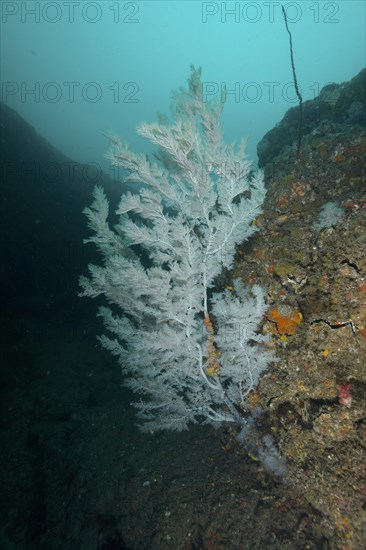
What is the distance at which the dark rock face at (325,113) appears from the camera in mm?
6703

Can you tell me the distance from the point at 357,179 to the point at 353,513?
443cm

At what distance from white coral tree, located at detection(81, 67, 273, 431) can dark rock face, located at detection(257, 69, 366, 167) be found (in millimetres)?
4314

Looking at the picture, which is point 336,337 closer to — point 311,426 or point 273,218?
point 311,426

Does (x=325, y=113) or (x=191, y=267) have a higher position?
(x=325, y=113)

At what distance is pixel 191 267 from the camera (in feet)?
12.2

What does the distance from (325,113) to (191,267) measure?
658 cm

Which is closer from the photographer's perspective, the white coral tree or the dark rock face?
the white coral tree

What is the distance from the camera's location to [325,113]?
24.1 feet

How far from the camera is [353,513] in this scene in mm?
2922

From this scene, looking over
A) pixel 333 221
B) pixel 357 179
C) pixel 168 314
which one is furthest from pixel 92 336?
pixel 357 179

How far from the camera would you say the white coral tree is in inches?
143

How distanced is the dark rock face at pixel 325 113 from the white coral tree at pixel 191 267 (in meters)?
4.31

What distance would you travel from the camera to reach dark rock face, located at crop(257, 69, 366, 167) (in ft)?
22.0

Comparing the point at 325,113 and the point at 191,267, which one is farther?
the point at 325,113
